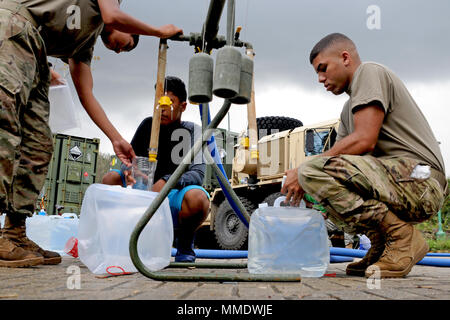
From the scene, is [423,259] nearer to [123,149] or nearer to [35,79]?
[123,149]

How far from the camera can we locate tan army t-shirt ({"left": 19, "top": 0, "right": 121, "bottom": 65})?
219 cm

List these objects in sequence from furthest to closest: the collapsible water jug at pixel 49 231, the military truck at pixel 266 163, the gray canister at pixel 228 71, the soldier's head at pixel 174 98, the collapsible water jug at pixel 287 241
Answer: the military truck at pixel 266 163 → the collapsible water jug at pixel 49 231 → the soldier's head at pixel 174 98 → the collapsible water jug at pixel 287 241 → the gray canister at pixel 228 71

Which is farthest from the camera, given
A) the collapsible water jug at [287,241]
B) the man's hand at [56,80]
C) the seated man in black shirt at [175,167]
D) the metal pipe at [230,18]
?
the seated man in black shirt at [175,167]

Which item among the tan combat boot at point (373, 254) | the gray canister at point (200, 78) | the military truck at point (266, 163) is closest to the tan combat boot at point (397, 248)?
the tan combat boot at point (373, 254)

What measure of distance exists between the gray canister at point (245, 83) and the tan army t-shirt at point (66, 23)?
118 cm

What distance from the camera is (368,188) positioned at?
210 cm

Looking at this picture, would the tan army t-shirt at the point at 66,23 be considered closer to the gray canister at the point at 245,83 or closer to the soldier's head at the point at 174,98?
the soldier's head at the point at 174,98

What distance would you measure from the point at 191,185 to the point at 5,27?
1.64m

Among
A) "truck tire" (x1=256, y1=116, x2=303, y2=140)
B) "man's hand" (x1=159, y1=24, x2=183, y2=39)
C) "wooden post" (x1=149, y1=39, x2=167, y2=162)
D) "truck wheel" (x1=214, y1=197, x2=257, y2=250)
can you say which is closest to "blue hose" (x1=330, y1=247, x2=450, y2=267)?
"wooden post" (x1=149, y1=39, x2=167, y2=162)

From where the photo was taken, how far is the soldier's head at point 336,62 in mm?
2459

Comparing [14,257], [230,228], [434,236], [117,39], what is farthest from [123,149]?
[434,236]

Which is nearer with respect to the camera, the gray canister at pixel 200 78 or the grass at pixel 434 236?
the gray canister at pixel 200 78

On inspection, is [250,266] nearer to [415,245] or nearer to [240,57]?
[415,245]

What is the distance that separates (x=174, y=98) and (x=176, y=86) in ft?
0.34
